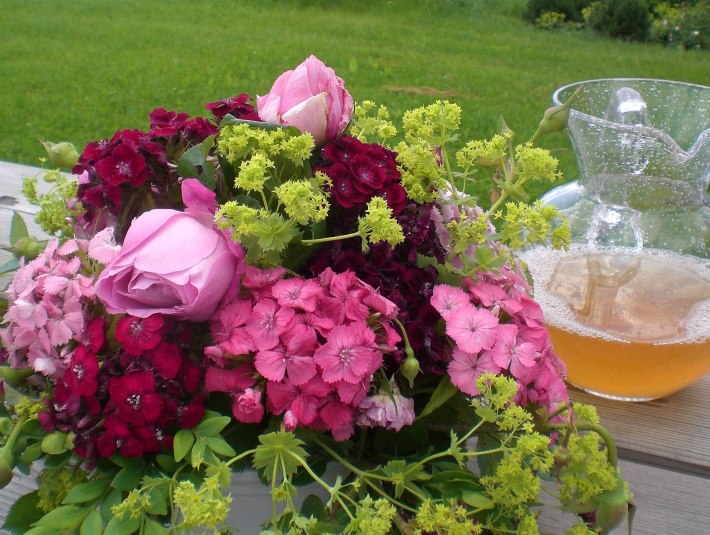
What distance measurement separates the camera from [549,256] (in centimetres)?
116

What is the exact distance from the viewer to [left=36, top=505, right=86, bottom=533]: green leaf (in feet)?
2.07

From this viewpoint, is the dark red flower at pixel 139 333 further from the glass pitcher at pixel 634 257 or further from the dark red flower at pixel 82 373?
the glass pitcher at pixel 634 257

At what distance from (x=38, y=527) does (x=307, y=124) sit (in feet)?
1.36

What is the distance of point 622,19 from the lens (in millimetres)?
8844

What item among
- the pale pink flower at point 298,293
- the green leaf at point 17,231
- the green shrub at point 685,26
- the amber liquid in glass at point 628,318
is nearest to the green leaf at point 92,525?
the pale pink flower at point 298,293

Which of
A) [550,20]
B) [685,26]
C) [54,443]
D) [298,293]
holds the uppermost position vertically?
[298,293]

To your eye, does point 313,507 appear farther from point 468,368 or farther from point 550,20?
point 550,20

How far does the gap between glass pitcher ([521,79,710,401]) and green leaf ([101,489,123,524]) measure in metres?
0.62

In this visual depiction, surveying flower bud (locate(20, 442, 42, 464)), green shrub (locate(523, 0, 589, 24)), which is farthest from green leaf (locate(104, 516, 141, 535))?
green shrub (locate(523, 0, 589, 24))

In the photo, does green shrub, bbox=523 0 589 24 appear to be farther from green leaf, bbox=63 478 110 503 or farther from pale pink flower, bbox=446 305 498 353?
green leaf, bbox=63 478 110 503

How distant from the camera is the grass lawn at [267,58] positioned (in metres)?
4.82

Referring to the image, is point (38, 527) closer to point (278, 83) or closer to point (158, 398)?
point (158, 398)

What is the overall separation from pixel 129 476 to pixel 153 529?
0.18 ft

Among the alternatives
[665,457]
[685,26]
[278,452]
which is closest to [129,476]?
[278,452]
